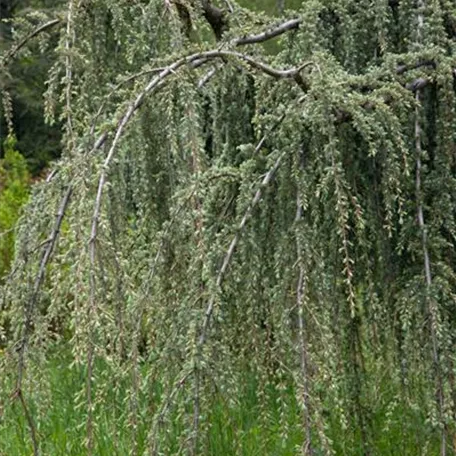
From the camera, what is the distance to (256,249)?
1581 millimetres

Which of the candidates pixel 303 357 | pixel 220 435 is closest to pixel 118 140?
pixel 303 357

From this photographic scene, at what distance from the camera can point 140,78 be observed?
1.87 metres

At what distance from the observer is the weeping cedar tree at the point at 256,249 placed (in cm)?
147

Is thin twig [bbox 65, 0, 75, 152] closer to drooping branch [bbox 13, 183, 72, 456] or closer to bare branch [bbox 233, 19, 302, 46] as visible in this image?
drooping branch [bbox 13, 183, 72, 456]

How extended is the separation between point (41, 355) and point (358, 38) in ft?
3.99

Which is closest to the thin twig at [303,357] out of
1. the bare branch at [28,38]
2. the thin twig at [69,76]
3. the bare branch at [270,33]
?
the thin twig at [69,76]

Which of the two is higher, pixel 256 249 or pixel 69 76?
pixel 69 76

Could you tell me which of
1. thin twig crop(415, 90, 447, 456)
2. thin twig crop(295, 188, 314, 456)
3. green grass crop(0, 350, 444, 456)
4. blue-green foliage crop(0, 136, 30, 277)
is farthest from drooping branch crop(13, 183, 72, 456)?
blue-green foliage crop(0, 136, 30, 277)

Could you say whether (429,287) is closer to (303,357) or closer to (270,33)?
(303,357)

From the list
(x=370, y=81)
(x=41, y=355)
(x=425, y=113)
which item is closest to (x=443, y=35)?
(x=425, y=113)

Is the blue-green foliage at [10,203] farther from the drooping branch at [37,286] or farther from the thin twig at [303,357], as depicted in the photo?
the thin twig at [303,357]

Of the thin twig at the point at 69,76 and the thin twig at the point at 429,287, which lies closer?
the thin twig at the point at 429,287

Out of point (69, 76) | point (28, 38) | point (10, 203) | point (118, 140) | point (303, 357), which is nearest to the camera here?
point (303, 357)

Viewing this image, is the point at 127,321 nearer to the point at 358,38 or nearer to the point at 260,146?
the point at 260,146
